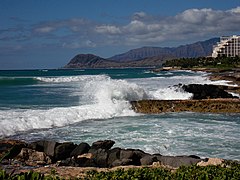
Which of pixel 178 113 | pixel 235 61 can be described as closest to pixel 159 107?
pixel 178 113

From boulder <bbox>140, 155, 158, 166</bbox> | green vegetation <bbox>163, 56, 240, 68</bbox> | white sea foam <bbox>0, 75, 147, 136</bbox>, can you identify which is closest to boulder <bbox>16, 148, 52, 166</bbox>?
boulder <bbox>140, 155, 158, 166</bbox>

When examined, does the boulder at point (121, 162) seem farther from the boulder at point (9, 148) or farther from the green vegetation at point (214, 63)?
the green vegetation at point (214, 63)

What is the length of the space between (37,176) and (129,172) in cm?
220

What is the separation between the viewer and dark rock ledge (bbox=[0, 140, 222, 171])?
33.9 ft

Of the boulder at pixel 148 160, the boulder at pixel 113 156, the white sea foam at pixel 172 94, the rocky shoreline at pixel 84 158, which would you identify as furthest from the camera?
the white sea foam at pixel 172 94

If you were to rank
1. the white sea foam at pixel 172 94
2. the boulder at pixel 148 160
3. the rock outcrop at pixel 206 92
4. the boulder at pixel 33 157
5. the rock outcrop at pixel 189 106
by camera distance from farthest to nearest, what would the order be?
1. the white sea foam at pixel 172 94
2. the rock outcrop at pixel 206 92
3. the rock outcrop at pixel 189 106
4. the boulder at pixel 33 157
5. the boulder at pixel 148 160

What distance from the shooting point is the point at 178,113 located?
71.2 feet

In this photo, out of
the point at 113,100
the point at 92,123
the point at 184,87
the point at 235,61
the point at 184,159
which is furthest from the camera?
the point at 235,61

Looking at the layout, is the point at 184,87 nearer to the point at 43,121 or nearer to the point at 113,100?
the point at 113,100

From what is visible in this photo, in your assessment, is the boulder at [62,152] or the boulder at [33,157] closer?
the boulder at [33,157]

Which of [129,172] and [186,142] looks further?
[186,142]

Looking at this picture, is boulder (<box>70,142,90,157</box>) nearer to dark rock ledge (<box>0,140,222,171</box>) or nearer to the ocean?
dark rock ledge (<box>0,140,222,171</box>)

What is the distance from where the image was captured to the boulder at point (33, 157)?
1134 centimetres

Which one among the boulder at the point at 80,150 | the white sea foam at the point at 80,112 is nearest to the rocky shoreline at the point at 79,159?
the boulder at the point at 80,150
